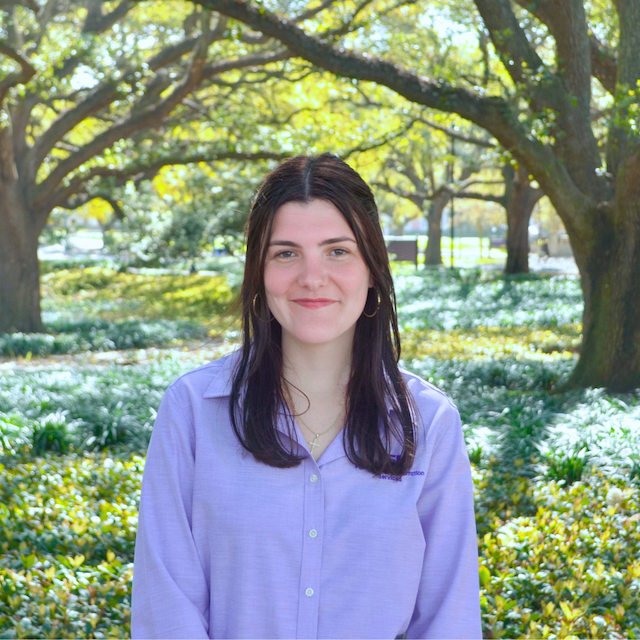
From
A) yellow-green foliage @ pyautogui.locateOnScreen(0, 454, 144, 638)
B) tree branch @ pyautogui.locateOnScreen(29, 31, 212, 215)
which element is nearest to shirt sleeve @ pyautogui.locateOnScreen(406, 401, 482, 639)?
yellow-green foliage @ pyautogui.locateOnScreen(0, 454, 144, 638)

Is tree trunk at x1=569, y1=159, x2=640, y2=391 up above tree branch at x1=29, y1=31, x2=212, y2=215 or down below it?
below

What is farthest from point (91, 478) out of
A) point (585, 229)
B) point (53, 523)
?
point (585, 229)

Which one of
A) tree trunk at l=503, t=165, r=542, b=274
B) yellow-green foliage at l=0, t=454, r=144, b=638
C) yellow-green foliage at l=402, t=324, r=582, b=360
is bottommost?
yellow-green foliage at l=0, t=454, r=144, b=638

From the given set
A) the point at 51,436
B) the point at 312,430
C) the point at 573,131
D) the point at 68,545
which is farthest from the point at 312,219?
the point at 573,131

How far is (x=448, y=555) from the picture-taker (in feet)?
6.40

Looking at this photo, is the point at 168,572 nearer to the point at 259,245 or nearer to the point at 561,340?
the point at 259,245

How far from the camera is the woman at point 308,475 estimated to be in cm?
187

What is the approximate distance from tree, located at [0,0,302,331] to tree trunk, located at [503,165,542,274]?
346 inches

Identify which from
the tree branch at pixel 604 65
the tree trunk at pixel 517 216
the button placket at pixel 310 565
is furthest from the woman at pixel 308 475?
the tree trunk at pixel 517 216

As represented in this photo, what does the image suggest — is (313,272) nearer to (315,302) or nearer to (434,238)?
(315,302)

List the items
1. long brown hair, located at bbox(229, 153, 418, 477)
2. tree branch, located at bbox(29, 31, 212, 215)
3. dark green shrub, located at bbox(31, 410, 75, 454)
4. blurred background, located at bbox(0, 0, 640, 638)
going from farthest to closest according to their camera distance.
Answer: tree branch, located at bbox(29, 31, 212, 215)
dark green shrub, located at bbox(31, 410, 75, 454)
blurred background, located at bbox(0, 0, 640, 638)
long brown hair, located at bbox(229, 153, 418, 477)

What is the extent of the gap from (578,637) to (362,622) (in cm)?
228

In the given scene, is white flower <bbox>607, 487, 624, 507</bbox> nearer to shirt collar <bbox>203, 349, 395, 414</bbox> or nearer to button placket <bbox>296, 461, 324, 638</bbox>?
shirt collar <bbox>203, 349, 395, 414</bbox>

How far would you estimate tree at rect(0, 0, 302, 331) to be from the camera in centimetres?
1127
